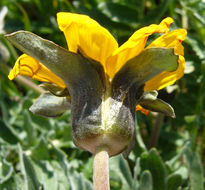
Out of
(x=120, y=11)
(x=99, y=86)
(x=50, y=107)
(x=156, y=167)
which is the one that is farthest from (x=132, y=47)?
(x=120, y=11)

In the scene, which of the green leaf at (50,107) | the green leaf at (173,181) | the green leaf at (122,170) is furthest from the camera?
the green leaf at (122,170)

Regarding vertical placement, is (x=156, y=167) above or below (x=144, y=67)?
below

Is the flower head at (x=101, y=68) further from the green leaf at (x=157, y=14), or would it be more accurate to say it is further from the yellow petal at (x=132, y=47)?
the green leaf at (x=157, y=14)

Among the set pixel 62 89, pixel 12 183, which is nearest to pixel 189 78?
pixel 62 89

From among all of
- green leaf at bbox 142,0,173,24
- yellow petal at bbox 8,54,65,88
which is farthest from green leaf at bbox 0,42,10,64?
yellow petal at bbox 8,54,65,88

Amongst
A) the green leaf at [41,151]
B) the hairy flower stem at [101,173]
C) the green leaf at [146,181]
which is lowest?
the green leaf at [41,151]

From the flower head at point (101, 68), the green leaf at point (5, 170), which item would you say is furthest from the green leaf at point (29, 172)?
the flower head at point (101, 68)

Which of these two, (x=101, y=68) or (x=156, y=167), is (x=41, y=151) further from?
(x=101, y=68)
